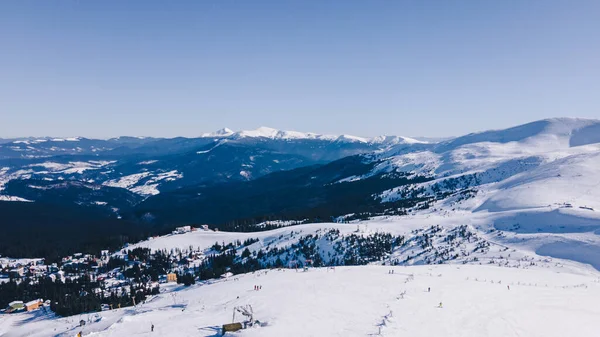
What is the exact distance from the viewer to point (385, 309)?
3644cm

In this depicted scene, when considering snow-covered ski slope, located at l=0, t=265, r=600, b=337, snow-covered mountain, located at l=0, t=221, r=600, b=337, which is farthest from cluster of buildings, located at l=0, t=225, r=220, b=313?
snow-covered ski slope, located at l=0, t=265, r=600, b=337

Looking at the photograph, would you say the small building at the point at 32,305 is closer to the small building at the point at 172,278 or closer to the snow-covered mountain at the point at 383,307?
the snow-covered mountain at the point at 383,307

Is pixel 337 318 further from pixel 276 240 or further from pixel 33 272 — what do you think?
pixel 33 272

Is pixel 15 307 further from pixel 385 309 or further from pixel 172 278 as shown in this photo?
pixel 385 309

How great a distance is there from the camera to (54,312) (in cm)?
8450

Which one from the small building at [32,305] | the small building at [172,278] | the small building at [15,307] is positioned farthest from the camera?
the small building at [172,278]

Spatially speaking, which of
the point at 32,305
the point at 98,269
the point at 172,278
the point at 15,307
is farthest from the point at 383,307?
the point at 98,269

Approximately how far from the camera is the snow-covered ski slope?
103ft

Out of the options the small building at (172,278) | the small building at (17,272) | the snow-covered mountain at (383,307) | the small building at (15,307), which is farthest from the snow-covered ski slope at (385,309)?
the small building at (17,272)

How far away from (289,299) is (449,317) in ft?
57.8

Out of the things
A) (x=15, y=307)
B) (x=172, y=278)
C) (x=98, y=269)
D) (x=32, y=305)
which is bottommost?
(x=172, y=278)

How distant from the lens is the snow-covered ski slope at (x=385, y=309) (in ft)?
103

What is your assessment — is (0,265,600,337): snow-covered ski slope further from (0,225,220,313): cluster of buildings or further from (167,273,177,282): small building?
(0,225,220,313): cluster of buildings

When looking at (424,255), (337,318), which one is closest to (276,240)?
(424,255)
